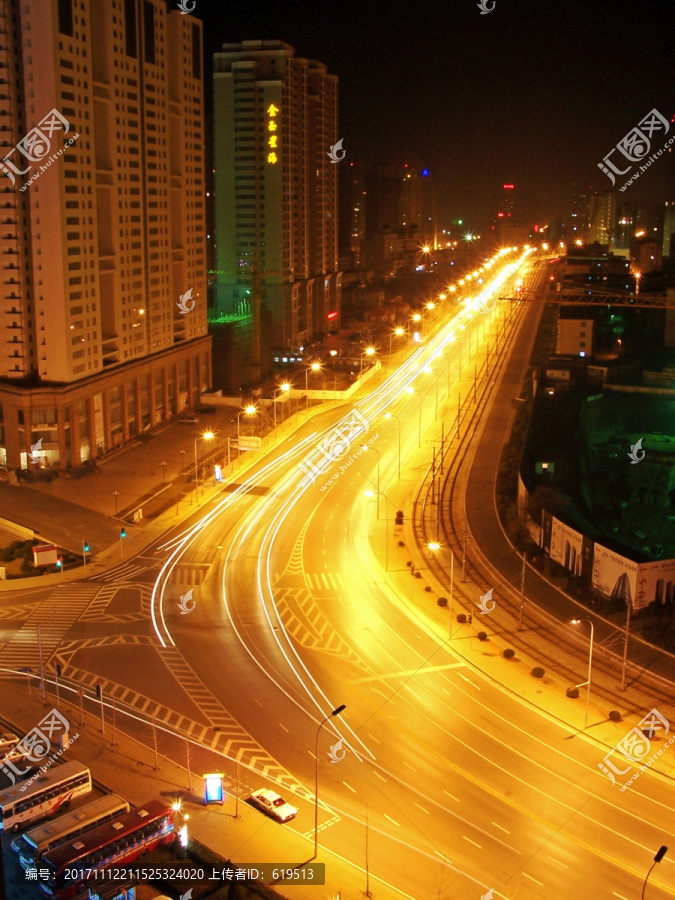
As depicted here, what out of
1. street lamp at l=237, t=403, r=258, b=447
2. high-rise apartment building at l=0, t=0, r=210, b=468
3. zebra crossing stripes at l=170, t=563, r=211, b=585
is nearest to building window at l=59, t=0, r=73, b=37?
high-rise apartment building at l=0, t=0, r=210, b=468

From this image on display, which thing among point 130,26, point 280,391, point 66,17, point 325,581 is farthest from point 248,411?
point 66,17

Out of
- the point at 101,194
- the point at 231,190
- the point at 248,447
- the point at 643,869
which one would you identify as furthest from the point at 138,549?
the point at 231,190

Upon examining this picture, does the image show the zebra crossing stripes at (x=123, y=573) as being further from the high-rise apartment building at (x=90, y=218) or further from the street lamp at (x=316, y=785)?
the street lamp at (x=316, y=785)

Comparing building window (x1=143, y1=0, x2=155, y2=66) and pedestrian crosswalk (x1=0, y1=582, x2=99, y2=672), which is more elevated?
building window (x1=143, y1=0, x2=155, y2=66)

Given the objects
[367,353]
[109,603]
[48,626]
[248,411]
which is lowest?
Answer: [48,626]

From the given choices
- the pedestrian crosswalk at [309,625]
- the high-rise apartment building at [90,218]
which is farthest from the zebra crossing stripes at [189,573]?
the high-rise apartment building at [90,218]

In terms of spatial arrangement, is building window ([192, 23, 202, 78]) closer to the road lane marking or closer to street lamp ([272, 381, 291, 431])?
street lamp ([272, 381, 291, 431])

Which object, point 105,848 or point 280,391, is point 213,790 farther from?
point 280,391
